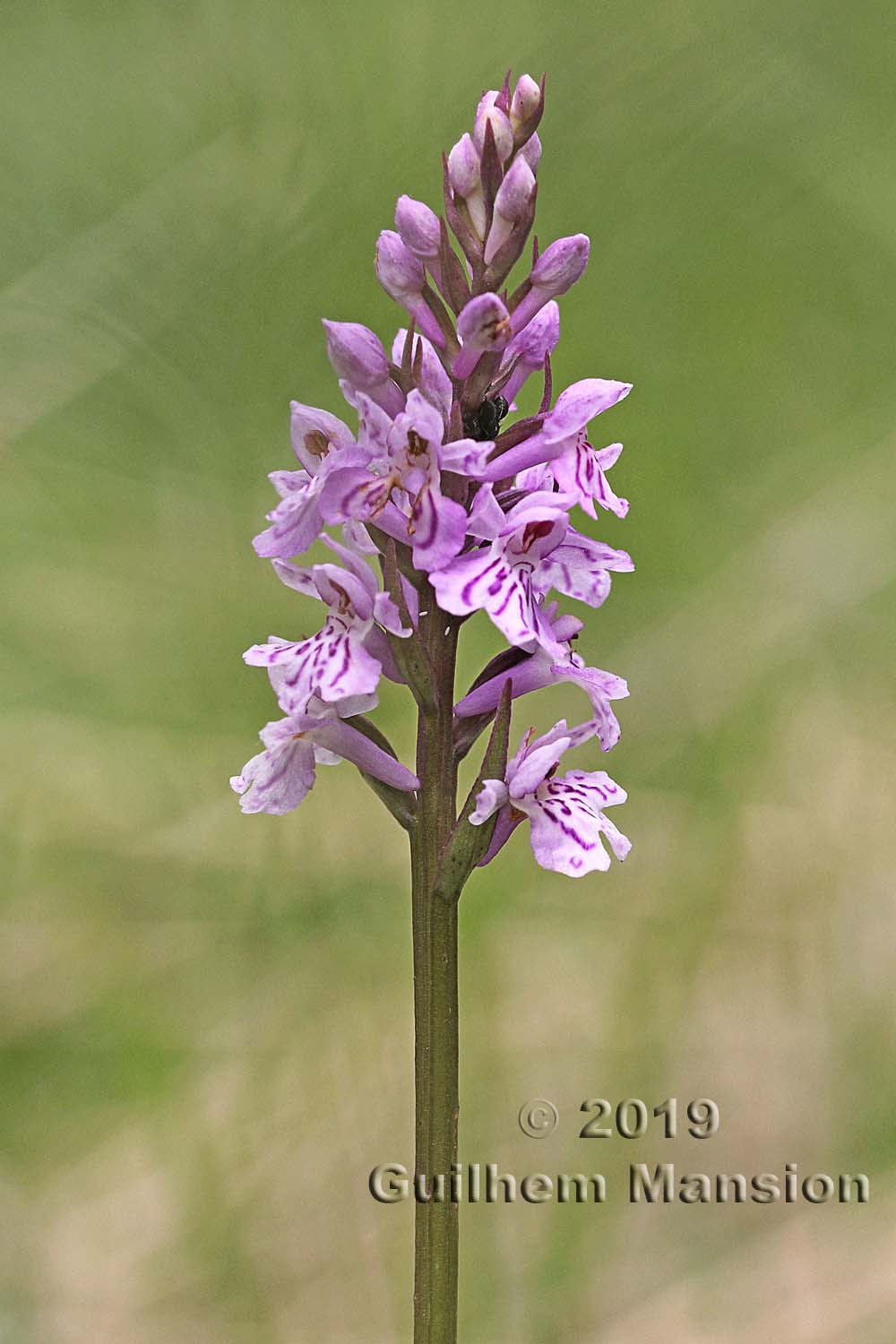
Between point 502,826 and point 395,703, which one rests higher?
point 395,703

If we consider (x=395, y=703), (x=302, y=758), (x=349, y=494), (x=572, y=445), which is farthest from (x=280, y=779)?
(x=395, y=703)

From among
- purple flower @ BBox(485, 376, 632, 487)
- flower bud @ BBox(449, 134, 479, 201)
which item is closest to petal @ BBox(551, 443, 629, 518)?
purple flower @ BBox(485, 376, 632, 487)

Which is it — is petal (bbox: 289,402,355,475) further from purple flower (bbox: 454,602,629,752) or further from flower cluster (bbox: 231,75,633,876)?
purple flower (bbox: 454,602,629,752)

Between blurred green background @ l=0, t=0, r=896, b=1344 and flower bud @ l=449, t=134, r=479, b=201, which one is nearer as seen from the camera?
flower bud @ l=449, t=134, r=479, b=201

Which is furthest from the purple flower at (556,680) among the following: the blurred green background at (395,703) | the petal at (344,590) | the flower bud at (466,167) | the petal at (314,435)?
the blurred green background at (395,703)

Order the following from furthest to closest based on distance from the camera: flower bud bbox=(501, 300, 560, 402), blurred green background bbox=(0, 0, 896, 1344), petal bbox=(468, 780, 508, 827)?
1. blurred green background bbox=(0, 0, 896, 1344)
2. flower bud bbox=(501, 300, 560, 402)
3. petal bbox=(468, 780, 508, 827)

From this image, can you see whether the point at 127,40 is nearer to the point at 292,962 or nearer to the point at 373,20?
the point at 373,20

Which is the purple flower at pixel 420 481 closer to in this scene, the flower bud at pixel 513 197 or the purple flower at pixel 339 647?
the purple flower at pixel 339 647

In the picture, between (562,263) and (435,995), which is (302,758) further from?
(562,263)
